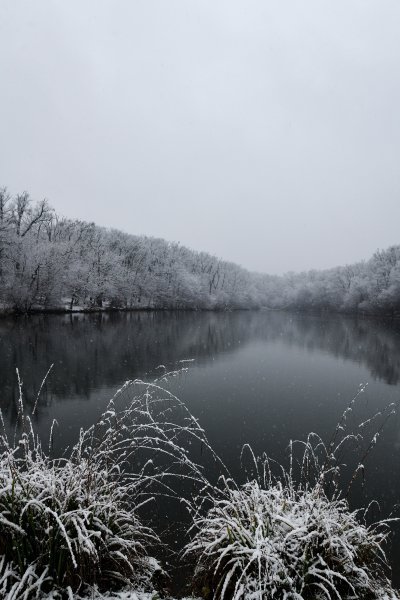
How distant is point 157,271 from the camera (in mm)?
74750

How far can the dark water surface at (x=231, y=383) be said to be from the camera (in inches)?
366

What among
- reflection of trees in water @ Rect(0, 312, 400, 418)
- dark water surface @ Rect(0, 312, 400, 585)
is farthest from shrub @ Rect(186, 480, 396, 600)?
reflection of trees in water @ Rect(0, 312, 400, 418)

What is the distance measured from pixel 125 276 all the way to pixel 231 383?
5142cm

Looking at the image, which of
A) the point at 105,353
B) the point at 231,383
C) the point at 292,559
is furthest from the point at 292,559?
the point at 105,353

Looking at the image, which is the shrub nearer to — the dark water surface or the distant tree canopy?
the dark water surface

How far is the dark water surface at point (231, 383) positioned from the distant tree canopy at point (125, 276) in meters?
15.8

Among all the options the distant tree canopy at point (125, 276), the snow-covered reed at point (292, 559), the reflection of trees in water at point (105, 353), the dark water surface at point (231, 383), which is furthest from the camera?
the distant tree canopy at point (125, 276)

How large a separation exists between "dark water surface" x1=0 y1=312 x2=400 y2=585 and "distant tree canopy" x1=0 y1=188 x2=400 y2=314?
15.8 metres

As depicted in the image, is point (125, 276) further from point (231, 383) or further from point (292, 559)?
point (292, 559)

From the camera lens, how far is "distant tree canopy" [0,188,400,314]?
136ft

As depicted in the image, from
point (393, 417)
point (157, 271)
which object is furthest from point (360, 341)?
point (157, 271)

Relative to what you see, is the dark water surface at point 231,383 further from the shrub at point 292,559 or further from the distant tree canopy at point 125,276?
the distant tree canopy at point 125,276

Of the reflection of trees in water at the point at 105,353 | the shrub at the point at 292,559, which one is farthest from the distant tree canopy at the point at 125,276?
the shrub at the point at 292,559

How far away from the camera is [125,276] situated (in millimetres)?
64000
